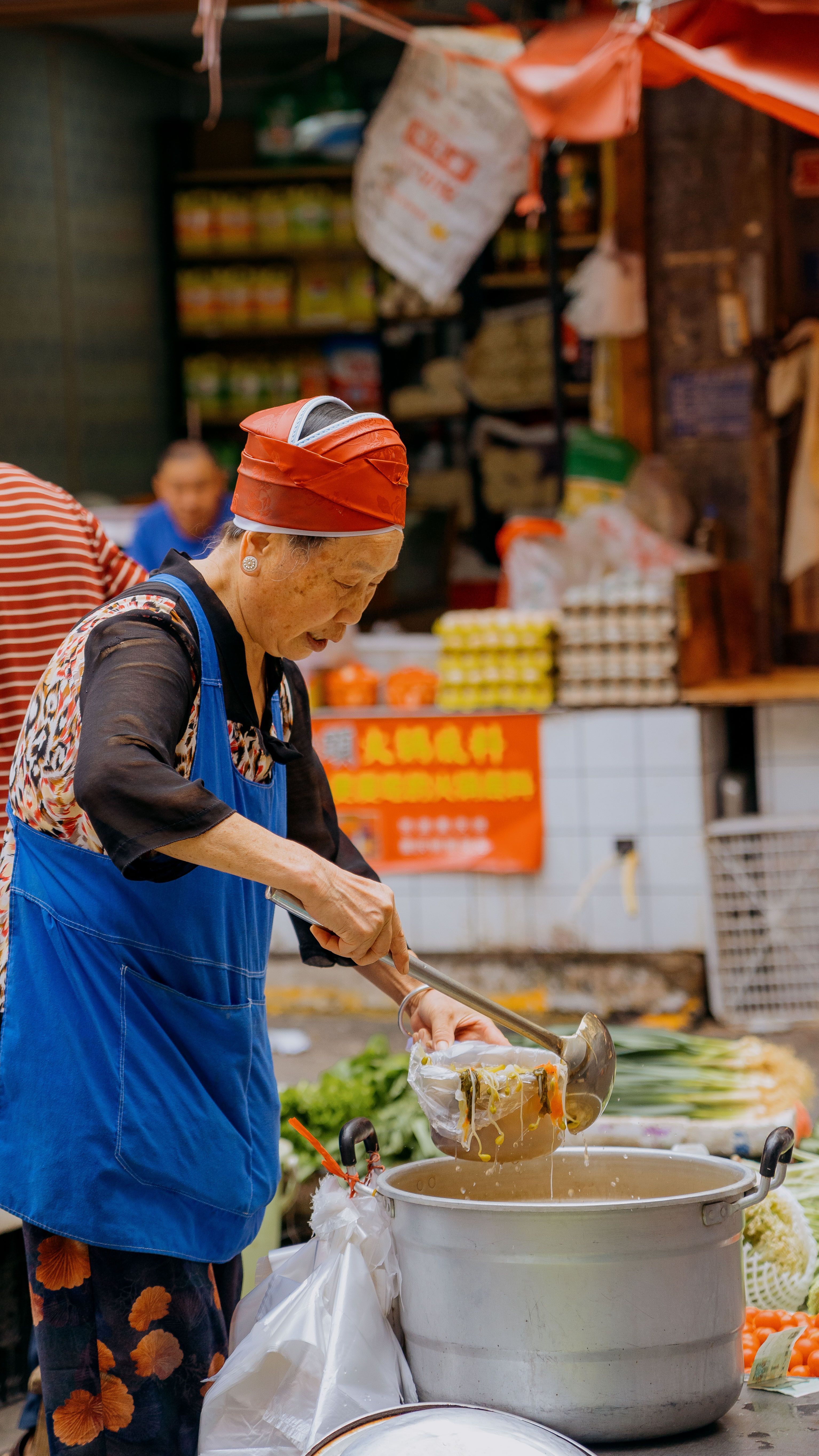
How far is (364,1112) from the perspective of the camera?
4004 millimetres

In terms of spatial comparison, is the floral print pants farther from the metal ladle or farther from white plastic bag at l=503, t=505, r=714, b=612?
white plastic bag at l=503, t=505, r=714, b=612

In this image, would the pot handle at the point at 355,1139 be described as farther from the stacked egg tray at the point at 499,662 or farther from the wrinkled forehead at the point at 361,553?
the stacked egg tray at the point at 499,662

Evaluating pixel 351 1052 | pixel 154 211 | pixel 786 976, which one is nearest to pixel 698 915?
pixel 786 976

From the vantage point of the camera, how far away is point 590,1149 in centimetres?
250

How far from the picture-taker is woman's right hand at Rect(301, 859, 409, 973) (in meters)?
1.98

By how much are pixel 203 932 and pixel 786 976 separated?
4.50 meters

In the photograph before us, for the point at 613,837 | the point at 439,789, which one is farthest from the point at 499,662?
the point at 613,837

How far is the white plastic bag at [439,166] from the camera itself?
256 inches

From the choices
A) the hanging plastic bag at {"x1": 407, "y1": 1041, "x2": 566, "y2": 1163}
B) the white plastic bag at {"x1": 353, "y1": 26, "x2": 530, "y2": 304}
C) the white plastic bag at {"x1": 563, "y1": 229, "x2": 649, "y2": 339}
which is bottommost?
the hanging plastic bag at {"x1": 407, "y1": 1041, "x2": 566, "y2": 1163}

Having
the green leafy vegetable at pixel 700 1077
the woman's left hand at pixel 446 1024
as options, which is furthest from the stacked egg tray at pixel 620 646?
the woman's left hand at pixel 446 1024

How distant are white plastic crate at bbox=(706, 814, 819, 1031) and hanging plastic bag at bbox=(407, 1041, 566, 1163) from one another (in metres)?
4.00

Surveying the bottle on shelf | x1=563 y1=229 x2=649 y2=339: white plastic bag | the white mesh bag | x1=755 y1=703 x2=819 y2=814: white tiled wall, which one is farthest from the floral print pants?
x1=563 y1=229 x2=649 y2=339: white plastic bag

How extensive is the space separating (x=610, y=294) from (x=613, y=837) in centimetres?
248

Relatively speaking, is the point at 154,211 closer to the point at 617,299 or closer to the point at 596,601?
the point at 617,299
